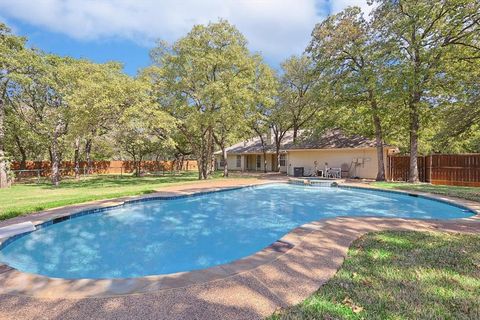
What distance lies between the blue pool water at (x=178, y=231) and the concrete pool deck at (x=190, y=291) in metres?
1.42

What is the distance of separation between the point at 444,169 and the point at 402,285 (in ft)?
48.8

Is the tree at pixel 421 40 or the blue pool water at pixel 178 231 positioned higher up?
the tree at pixel 421 40

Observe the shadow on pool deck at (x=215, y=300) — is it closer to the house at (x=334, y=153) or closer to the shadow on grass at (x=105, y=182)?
the shadow on grass at (x=105, y=182)

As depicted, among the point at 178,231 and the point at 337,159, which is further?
the point at 337,159

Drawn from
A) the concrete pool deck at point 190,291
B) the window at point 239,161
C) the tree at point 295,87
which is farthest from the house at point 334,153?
the concrete pool deck at point 190,291

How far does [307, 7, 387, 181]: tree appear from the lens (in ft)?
48.5

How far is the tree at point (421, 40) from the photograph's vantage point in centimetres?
1223

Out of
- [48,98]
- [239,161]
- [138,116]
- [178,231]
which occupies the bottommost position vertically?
[178,231]

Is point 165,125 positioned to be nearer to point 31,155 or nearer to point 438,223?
point 438,223

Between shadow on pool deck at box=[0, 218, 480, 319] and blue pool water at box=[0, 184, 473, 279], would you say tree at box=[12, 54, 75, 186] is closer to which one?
blue pool water at box=[0, 184, 473, 279]

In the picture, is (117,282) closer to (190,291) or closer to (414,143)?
(190,291)

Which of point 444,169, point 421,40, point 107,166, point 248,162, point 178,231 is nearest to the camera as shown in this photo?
point 178,231

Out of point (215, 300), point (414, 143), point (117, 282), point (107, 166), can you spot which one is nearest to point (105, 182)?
point (107, 166)

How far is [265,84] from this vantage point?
19.8m
